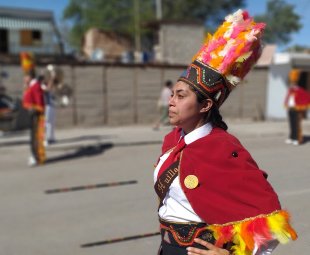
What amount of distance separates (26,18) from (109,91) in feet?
53.8

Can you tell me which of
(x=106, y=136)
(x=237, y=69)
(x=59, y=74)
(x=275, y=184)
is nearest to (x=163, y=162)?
(x=237, y=69)

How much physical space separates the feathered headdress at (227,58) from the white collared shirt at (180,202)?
0.58 feet

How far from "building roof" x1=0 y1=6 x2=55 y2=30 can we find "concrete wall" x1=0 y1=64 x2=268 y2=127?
15519mm

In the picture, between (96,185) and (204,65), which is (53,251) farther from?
(204,65)

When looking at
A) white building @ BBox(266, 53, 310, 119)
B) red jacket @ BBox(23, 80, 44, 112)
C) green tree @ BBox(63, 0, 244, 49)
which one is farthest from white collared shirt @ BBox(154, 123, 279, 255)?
green tree @ BBox(63, 0, 244, 49)

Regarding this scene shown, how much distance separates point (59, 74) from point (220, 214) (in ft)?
39.0

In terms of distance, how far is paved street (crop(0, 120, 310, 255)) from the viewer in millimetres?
4168

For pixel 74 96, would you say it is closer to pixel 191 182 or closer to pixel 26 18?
pixel 191 182

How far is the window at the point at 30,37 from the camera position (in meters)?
28.0

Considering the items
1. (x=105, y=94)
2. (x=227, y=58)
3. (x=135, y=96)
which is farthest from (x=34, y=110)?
(x=227, y=58)

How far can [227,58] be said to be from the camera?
72.2 inches

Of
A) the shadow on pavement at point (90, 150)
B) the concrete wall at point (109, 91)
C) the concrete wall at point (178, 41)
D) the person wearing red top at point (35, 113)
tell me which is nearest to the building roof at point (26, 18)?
the concrete wall at point (178, 41)

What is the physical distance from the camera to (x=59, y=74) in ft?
42.5

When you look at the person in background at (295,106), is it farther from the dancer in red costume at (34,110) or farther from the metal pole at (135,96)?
the dancer in red costume at (34,110)
